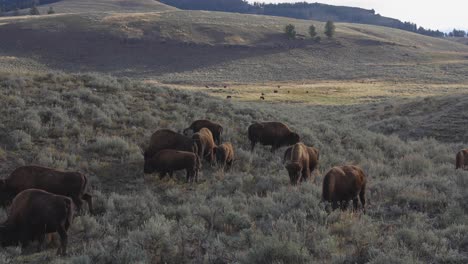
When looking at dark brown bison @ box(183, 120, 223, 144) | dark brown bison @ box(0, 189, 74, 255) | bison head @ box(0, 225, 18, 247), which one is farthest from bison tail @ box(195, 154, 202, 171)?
bison head @ box(0, 225, 18, 247)

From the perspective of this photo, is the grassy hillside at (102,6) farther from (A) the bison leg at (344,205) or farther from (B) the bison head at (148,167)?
(A) the bison leg at (344,205)

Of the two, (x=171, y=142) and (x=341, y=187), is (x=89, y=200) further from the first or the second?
(x=341, y=187)

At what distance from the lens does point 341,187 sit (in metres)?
10.2

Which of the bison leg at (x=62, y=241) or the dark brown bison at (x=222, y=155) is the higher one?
the bison leg at (x=62, y=241)

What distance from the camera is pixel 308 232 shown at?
27.2 ft

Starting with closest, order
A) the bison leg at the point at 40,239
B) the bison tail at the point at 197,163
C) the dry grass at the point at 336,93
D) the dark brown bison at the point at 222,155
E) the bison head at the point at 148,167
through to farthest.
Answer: the bison leg at the point at 40,239, the bison head at the point at 148,167, the bison tail at the point at 197,163, the dark brown bison at the point at 222,155, the dry grass at the point at 336,93

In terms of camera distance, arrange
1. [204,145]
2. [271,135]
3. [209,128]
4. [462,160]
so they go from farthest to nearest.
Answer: [271,135] → [209,128] → [462,160] → [204,145]

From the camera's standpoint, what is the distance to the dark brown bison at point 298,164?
12.7m

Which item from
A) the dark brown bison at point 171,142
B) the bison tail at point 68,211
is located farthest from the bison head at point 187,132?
the bison tail at point 68,211

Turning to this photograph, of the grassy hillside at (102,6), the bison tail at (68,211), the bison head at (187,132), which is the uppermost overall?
the grassy hillside at (102,6)

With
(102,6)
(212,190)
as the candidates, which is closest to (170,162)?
(212,190)

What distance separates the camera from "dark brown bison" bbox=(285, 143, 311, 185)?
500 inches

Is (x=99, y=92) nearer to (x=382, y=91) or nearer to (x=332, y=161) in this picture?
(x=332, y=161)

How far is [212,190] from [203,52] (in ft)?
283
